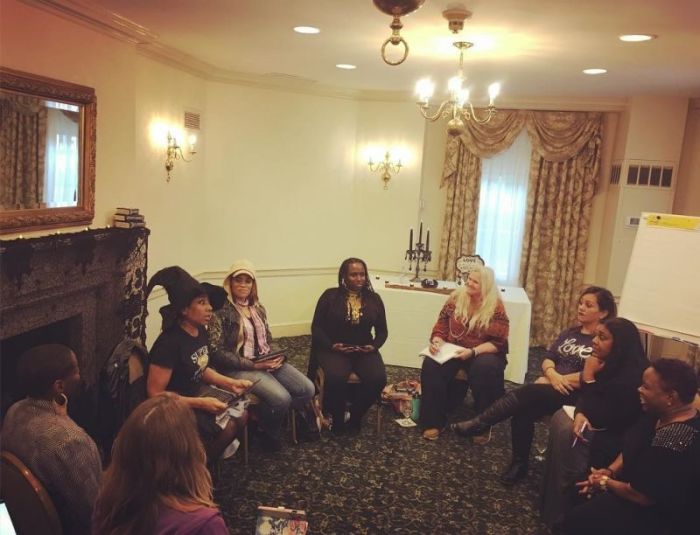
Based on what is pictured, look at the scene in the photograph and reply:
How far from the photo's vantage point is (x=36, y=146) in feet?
9.57

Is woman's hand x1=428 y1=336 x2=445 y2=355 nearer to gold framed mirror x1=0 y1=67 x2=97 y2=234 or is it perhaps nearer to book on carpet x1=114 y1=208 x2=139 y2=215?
book on carpet x1=114 y1=208 x2=139 y2=215

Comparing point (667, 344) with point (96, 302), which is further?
point (667, 344)

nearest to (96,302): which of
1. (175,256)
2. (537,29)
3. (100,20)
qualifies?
(175,256)

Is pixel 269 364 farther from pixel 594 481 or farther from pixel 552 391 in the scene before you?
pixel 594 481

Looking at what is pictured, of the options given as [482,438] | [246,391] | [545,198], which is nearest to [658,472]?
[482,438]

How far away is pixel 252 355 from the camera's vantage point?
350cm

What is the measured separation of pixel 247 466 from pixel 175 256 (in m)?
2.12

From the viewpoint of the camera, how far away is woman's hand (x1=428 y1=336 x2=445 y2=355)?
3900 mm

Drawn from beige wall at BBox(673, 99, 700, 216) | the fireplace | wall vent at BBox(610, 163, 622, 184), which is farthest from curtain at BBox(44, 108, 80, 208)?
beige wall at BBox(673, 99, 700, 216)

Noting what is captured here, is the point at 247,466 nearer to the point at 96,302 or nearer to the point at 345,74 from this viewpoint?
the point at 96,302

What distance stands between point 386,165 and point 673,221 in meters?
2.84

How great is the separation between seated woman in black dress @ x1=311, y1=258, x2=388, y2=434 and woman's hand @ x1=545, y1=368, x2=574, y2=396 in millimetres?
1014

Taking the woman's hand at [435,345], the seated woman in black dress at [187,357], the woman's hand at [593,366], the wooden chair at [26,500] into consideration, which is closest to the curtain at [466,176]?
the woman's hand at [435,345]

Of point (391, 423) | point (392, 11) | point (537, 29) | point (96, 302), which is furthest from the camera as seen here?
point (391, 423)
